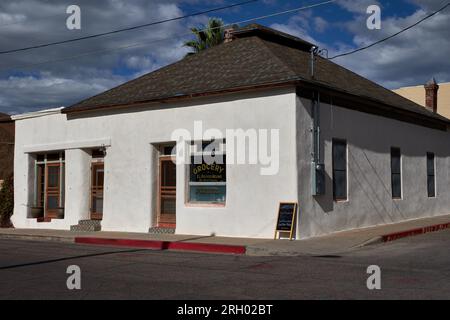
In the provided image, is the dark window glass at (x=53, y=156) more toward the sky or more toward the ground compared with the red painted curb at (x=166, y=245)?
more toward the sky

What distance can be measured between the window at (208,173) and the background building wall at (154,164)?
0.32 metres

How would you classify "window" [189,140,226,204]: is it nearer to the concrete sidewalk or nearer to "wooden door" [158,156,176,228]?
"wooden door" [158,156,176,228]

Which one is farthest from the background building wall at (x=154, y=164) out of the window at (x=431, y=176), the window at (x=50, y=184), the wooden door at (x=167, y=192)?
the window at (x=431, y=176)

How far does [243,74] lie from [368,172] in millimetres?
5329

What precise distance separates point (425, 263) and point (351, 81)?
37.8ft

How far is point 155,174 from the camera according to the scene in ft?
63.1

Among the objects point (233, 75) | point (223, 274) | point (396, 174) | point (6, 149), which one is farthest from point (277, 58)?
point (6, 149)

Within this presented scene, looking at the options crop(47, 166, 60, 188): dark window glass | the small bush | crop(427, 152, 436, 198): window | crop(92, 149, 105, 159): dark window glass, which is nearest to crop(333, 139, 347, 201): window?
crop(427, 152, 436, 198): window

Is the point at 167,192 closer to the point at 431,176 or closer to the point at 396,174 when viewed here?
the point at 396,174

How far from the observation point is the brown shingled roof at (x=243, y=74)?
17.3 metres

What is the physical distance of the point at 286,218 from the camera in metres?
15.8

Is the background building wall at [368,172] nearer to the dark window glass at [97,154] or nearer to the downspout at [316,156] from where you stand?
the downspout at [316,156]
